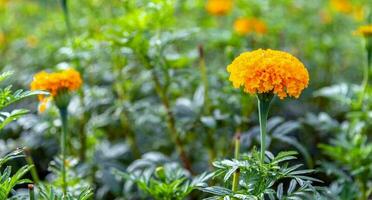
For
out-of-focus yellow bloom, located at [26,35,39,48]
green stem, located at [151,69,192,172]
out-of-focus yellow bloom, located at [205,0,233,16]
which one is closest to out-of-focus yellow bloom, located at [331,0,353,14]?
out-of-focus yellow bloom, located at [205,0,233,16]

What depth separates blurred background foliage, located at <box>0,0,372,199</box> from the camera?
2.06m

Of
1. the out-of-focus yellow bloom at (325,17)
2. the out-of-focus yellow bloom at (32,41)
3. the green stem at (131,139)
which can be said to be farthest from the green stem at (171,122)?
the out-of-focus yellow bloom at (325,17)

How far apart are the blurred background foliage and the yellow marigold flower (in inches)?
28.4

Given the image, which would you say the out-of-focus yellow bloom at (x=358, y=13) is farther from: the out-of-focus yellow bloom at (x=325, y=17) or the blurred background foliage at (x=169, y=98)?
the out-of-focus yellow bloom at (x=325, y=17)

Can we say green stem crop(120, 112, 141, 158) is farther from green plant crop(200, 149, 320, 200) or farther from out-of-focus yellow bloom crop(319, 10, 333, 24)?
out-of-focus yellow bloom crop(319, 10, 333, 24)

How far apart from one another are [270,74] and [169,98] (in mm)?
1410

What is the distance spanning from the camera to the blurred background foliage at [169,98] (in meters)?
2.06

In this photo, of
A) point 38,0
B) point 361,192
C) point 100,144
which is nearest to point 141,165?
point 100,144

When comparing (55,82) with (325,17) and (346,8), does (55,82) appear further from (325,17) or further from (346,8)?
(346,8)

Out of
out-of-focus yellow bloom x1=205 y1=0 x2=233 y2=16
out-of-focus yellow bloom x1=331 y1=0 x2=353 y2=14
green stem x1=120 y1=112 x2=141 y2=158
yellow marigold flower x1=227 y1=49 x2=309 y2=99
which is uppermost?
out-of-focus yellow bloom x1=205 y1=0 x2=233 y2=16

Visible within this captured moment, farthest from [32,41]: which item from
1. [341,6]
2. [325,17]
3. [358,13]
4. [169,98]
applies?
[358,13]

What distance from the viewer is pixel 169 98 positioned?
2.62m

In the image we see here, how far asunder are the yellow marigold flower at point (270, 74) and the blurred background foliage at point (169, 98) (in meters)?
0.72

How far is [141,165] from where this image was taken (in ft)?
7.02
